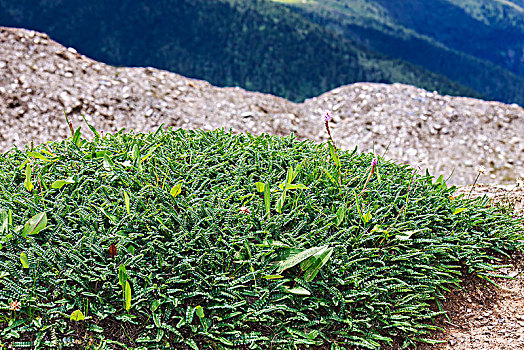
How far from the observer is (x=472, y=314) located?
8.66 ft

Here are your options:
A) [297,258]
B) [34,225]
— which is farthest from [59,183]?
[297,258]

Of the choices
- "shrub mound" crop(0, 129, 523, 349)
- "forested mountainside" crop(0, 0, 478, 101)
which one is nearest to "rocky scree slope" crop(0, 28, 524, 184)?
"shrub mound" crop(0, 129, 523, 349)

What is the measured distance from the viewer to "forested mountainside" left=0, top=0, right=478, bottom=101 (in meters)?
13.7

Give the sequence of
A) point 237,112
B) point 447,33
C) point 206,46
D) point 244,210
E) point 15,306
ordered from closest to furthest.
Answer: point 15,306 → point 244,210 → point 237,112 → point 206,46 → point 447,33

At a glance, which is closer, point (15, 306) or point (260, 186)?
point (15, 306)

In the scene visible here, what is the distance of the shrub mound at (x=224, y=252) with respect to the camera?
2.25 meters

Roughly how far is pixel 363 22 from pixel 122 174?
22088mm

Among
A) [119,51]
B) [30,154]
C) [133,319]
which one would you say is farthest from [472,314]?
[119,51]

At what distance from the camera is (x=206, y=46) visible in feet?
47.1

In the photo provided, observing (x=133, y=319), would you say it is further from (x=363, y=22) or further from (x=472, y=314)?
(x=363, y=22)

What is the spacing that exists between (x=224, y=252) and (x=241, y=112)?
4.33 meters

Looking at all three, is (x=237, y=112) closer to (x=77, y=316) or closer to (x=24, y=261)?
(x=24, y=261)

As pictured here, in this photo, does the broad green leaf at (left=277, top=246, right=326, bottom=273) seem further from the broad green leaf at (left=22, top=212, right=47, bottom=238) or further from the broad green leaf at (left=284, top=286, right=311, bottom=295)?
the broad green leaf at (left=22, top=212, right=47, bottom=238)

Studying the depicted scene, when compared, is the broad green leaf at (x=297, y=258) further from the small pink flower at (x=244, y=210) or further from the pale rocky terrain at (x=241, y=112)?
the pale rocky terrain at (x=241, y=112)
